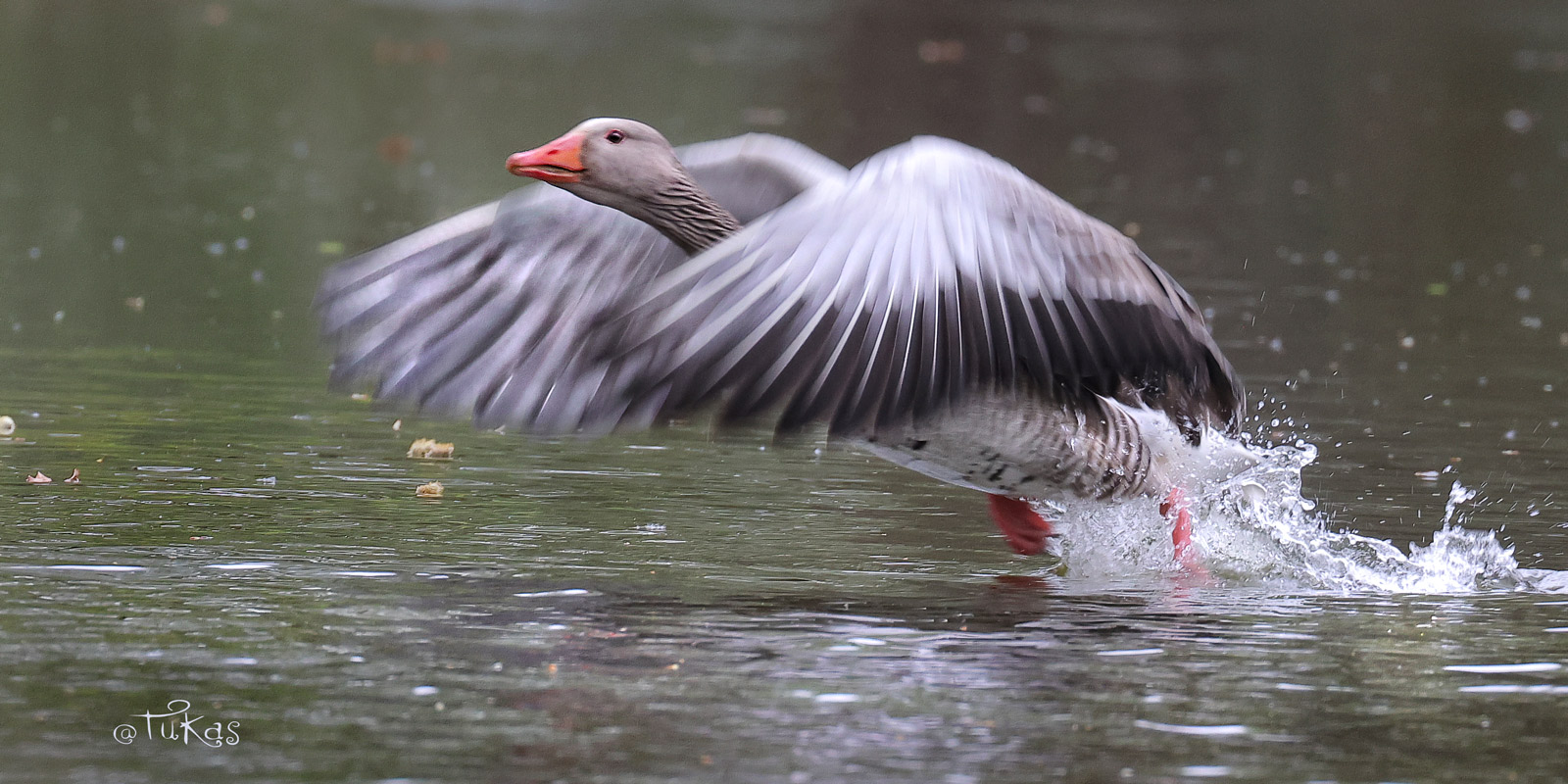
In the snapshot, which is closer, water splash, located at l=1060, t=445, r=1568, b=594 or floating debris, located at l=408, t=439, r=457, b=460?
water splash, located at l=1060, t=445, r=1568, b=594

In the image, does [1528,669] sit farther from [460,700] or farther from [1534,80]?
[1534,80]

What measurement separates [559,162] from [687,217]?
45cm

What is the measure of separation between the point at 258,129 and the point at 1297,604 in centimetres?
1522

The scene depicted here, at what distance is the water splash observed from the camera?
7152 millimetres

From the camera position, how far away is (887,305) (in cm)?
571

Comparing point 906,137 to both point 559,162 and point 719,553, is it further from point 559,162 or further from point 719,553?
point 559,162

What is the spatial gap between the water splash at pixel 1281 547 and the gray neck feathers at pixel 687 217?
5.18ft

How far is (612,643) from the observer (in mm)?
5879

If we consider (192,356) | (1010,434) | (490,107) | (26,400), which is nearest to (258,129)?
(490,107)
